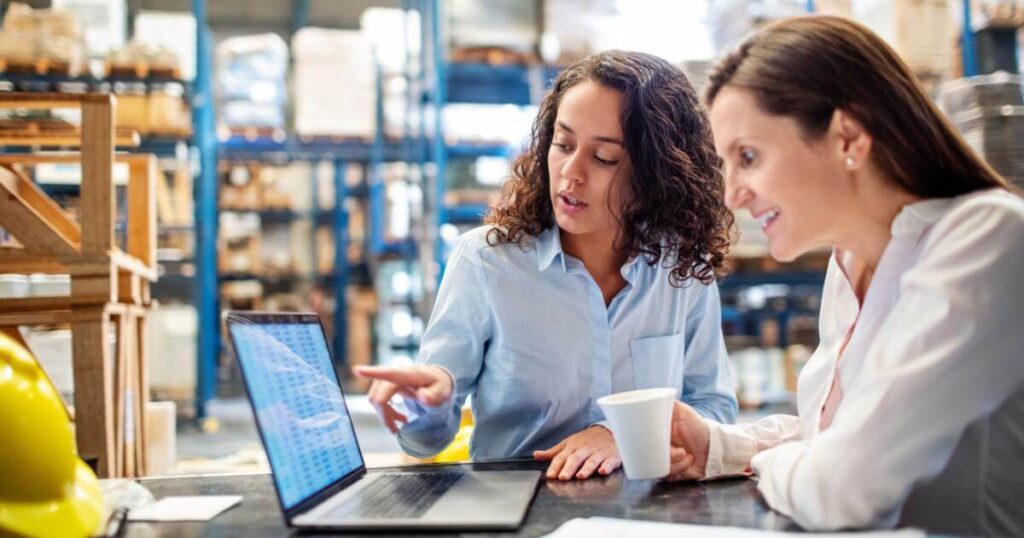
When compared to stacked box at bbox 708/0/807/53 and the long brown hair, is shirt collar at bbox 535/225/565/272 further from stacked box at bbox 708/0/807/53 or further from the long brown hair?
stacked box at bbox 708/0/807/53

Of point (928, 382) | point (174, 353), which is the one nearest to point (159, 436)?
point (928, 382)

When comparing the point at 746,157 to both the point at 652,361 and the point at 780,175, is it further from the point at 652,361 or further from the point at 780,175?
the point at 652,361

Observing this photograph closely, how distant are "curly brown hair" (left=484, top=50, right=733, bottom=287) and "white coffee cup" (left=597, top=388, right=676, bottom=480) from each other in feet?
2.07

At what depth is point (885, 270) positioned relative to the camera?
119 cm

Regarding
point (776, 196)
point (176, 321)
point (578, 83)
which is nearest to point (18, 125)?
point (578, 83)

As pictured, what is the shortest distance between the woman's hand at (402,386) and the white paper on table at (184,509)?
27 centimetres

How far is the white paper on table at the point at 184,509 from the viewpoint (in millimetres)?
1198

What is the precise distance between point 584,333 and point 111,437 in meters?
1.51

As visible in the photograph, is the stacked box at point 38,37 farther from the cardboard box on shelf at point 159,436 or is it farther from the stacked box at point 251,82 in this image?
the cardboard box on shelf at point 159,436

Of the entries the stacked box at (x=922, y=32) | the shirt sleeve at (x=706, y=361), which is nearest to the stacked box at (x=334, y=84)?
the stacked box at (x=922, y=32)

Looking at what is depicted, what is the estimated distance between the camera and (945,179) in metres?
1.16

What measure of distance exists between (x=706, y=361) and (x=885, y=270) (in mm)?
753

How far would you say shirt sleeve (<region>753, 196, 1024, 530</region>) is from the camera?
0.98 meters

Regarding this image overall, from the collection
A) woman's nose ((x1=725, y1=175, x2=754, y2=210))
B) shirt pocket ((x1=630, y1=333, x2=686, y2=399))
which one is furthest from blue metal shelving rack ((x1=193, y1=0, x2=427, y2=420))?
woman's nose ((x1=725, y1=175, x2=754, y2=210))
